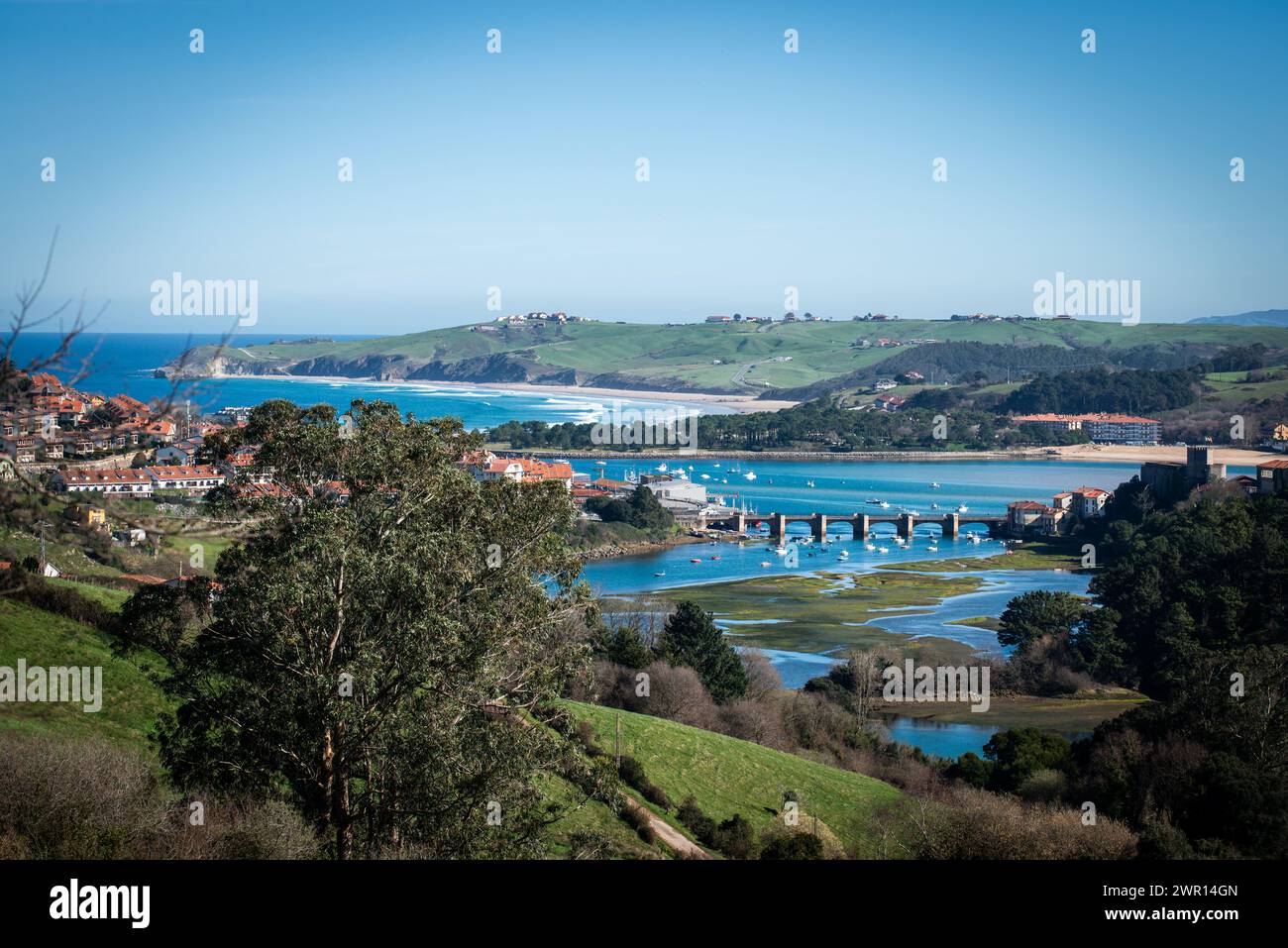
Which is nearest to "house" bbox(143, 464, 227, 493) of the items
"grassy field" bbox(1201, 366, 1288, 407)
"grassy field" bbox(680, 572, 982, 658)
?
"grassy field" bbox(680, 572, 982, 658)

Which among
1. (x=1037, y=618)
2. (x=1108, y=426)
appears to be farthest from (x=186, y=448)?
(x=1108, y=426)

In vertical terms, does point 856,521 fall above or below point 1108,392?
below

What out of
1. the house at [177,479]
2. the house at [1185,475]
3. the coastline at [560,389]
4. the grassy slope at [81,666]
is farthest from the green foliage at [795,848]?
the coastline at [560,389]

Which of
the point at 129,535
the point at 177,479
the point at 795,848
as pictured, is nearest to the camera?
the point at 129,535

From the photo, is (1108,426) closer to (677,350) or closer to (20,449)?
(677,350)

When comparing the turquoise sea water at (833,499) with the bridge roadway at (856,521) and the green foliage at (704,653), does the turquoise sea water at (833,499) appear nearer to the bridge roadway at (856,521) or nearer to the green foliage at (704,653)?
the bridge roadway at (856,521)

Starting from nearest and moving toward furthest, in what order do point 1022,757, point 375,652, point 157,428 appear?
1. point 157,428
2. point 375,652
3. point 1022,757

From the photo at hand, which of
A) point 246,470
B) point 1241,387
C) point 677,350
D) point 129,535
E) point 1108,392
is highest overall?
point 677,350
